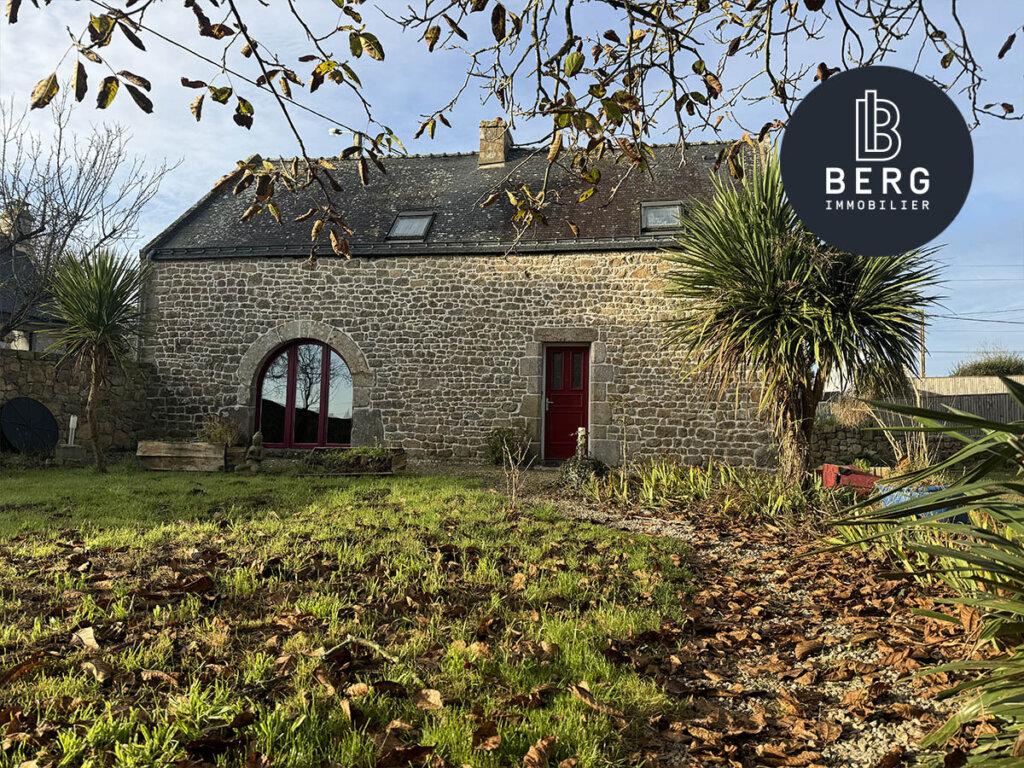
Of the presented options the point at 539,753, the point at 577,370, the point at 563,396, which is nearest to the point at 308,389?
the point at 563,396

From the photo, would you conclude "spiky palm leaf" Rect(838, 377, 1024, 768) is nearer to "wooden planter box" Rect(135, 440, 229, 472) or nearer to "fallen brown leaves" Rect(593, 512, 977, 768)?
"fallen brown leaves" Rect(593, 512, 977, 768)

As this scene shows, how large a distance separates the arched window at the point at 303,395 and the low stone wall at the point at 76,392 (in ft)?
6.79

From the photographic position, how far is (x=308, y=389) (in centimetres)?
1220

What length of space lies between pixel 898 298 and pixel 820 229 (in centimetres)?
120

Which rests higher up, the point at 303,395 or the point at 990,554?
the point at 303,395

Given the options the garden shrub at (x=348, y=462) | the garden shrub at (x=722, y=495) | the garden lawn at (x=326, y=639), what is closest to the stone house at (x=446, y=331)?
the garden shrub at (x=348, y=462)

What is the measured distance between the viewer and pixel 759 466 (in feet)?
34.8

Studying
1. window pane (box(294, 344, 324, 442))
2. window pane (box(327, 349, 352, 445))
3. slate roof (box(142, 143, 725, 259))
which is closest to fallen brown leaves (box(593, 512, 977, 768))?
slate roof (box(142, 143, 725, 259))

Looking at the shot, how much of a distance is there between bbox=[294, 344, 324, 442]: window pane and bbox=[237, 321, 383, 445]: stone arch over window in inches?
11.0

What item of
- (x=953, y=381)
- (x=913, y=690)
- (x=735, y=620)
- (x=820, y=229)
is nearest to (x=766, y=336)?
(x=820, y=229)

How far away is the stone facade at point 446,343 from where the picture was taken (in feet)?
35.8

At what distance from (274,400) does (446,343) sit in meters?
3.51

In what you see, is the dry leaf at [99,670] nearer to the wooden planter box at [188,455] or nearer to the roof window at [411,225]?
the wooden planter box at [188,455]

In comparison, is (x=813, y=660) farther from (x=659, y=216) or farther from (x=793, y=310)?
(x=659, y=216)
